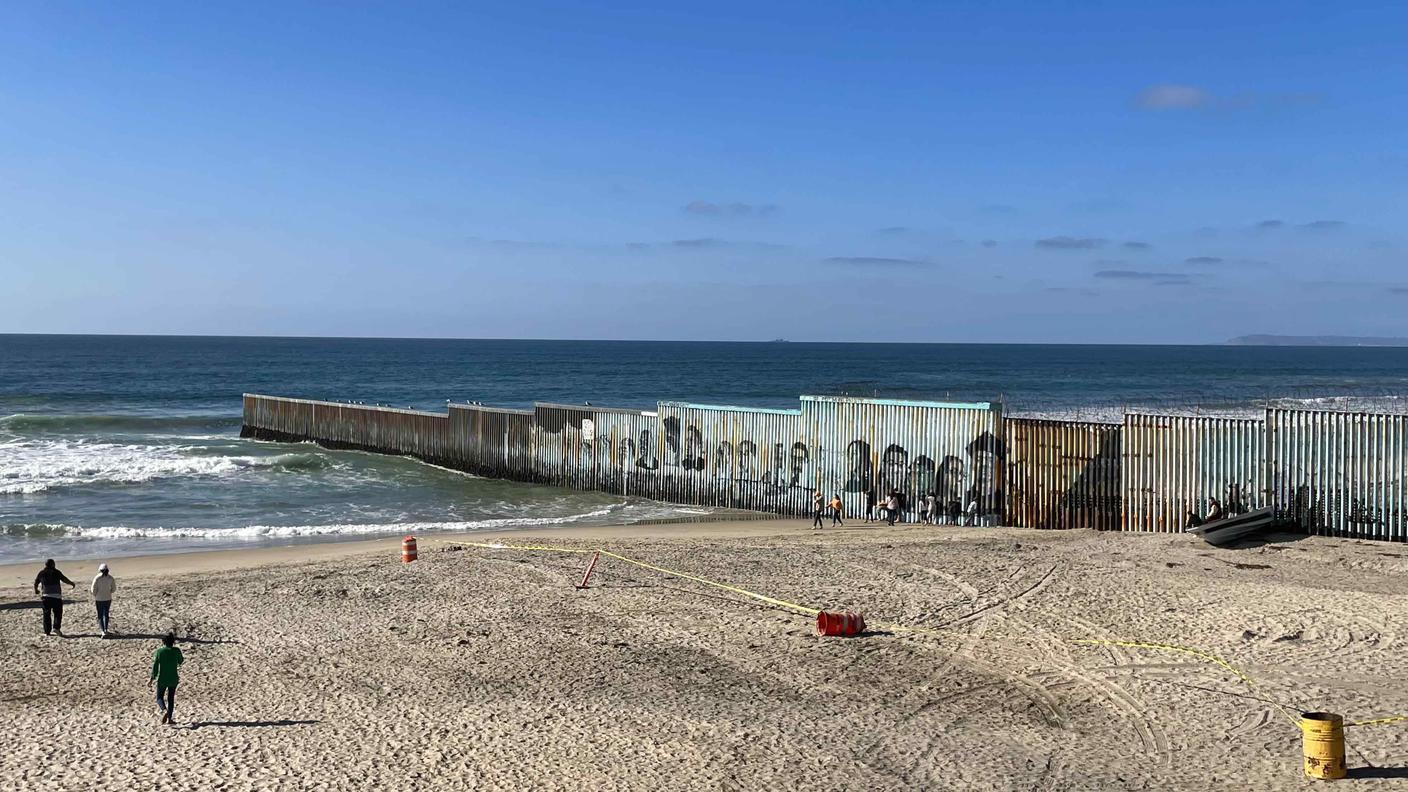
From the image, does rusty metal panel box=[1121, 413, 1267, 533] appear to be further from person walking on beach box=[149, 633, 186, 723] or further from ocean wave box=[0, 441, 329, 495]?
ocean wave box=[0, 441, 329, 495]

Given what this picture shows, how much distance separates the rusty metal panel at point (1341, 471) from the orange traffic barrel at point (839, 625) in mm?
10836

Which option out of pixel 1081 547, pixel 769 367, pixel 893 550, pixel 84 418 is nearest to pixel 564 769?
pixel 893 550

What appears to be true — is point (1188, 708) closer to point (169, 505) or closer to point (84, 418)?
point (169, 505)

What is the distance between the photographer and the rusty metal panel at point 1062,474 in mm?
24484

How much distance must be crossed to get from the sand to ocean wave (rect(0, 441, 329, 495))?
1580 centimetres

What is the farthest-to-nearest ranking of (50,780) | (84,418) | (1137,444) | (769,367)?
(769,367) → (84,418) → (1137,444) → (50,780)

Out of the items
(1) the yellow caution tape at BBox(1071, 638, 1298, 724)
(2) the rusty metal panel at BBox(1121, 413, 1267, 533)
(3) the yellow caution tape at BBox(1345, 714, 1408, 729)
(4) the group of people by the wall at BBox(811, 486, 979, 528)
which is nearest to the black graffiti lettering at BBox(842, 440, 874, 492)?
(4) the group of people by the wall at BBox(811, 486, 979, 528)

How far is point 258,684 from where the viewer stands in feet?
47.9

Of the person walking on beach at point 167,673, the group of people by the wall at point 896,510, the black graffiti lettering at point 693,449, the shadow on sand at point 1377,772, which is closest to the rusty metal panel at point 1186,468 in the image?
the group of people by the wall at point 896,510

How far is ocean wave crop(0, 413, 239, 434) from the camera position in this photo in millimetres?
55263

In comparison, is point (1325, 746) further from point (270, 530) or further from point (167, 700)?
point (270, 530)

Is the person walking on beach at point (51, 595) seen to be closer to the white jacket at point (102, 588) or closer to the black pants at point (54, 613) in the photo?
the black pants at point (54, 613)

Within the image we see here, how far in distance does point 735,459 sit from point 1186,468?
11.4m

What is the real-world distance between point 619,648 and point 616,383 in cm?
9413
